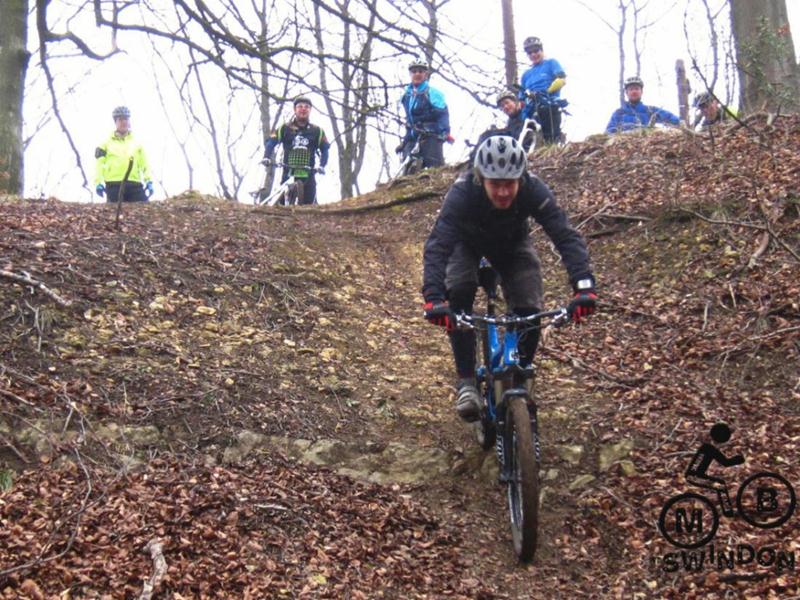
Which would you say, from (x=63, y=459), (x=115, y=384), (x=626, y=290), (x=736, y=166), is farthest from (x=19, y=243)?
(x=736, y=166)

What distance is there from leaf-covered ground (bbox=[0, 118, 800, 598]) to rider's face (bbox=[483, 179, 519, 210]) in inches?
64.0

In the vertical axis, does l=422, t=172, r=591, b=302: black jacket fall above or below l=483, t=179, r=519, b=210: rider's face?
below

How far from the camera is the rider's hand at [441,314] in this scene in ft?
14.6

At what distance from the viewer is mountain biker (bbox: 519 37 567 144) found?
36.5 ft

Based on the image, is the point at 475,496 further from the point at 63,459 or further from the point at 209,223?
the point at 209,223

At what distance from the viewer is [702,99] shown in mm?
9406

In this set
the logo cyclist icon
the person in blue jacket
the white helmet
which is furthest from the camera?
the person in blue jacket

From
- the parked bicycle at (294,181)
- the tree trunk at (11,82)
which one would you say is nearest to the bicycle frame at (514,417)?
the tree trunk at (11,82)

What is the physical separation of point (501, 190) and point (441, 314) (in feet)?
2.73

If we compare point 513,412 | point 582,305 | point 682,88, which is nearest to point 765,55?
point 682,88

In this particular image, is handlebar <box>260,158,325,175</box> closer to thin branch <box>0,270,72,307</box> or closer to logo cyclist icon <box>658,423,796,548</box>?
thin branch <box>0,270,72,307</box>

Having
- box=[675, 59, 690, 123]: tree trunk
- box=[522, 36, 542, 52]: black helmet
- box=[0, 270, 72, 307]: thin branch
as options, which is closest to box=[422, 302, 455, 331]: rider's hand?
box=[0, 270, 72, 307]: thin branch

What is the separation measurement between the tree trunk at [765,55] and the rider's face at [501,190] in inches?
223

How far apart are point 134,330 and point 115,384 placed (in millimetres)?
837
